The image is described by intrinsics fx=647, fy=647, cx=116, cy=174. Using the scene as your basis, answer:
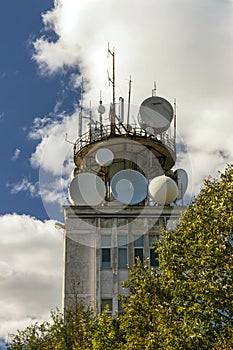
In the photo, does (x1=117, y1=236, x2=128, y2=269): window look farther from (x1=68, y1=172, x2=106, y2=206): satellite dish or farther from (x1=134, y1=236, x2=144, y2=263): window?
(x1=68, y1=172, x2=106, y2=206): satellite dish

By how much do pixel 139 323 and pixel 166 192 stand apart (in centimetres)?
1651

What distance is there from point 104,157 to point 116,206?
3652 millimetres

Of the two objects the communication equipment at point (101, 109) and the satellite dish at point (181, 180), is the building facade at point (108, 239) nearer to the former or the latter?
the satellite dish at point (181, 180)

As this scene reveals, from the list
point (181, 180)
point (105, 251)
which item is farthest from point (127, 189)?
point (181, 180)

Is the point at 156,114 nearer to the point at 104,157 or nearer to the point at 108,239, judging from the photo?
the point at 104,157

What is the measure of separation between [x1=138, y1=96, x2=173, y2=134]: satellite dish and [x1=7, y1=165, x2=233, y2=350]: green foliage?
1865 cm

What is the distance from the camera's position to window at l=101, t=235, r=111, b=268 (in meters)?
41.0

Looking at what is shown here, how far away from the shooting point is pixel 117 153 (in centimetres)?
4522

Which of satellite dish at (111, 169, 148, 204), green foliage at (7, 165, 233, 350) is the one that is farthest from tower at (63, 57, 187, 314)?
green foliage at (7, 165, 233, 350)

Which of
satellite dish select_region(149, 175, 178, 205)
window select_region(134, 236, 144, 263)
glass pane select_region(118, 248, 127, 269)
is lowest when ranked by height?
glass pane select_region(118, 248, 127, 269)

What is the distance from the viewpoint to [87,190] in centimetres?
4291

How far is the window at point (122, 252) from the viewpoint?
4116 centimetres

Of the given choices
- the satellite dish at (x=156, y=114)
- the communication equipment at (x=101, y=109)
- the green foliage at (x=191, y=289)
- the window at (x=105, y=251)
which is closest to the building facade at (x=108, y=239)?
the window at (x=105, y=251)

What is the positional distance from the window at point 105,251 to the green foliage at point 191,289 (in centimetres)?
1174
